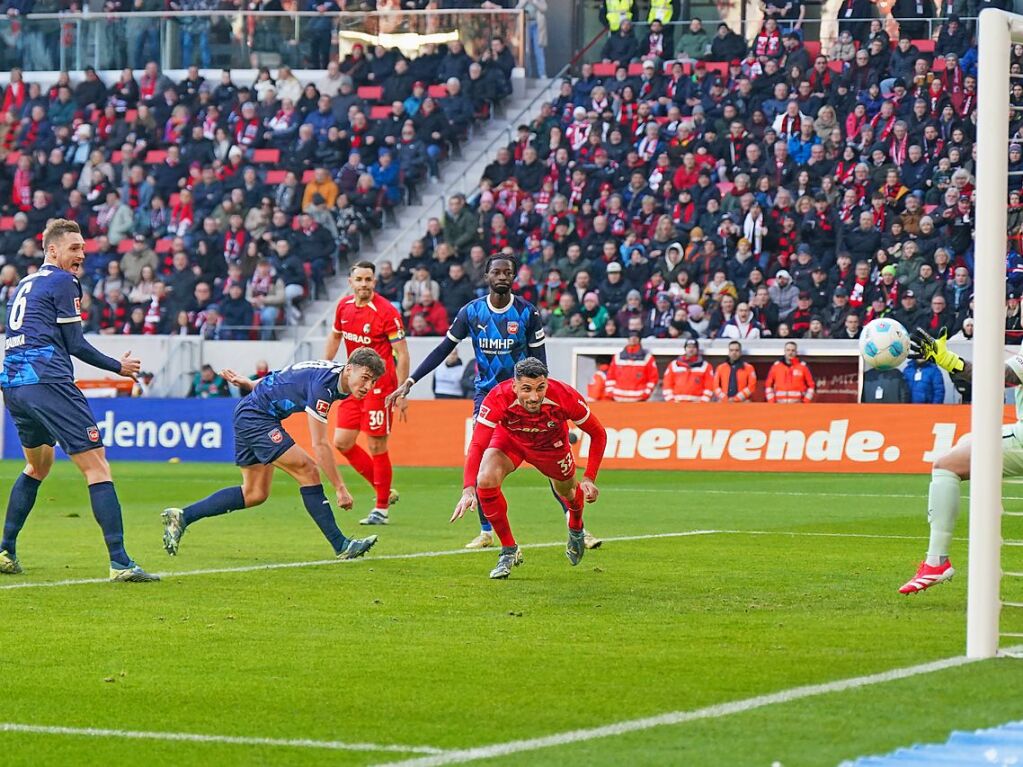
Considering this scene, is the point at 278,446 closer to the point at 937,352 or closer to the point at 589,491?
the point at 589,491

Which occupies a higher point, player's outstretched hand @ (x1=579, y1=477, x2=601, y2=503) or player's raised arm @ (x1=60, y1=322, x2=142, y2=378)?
player's raised arm @ (x1=60, y1=322, x2=142, y2=378)

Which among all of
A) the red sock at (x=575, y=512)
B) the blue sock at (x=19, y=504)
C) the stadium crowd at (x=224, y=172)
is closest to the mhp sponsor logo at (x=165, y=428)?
the stadium crowd at (x=224, y=172)

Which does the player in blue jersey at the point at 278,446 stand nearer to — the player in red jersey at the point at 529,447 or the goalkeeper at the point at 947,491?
the player in red jersey at the point at 529,447

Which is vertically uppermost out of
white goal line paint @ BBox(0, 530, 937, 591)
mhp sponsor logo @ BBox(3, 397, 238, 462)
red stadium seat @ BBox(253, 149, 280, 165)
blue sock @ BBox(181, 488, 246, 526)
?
red stadium seat @ BBox(253, 149, 280, 165)

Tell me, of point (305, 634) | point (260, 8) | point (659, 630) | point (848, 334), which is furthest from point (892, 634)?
point (260, 8)

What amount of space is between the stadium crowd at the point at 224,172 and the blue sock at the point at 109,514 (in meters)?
19.5

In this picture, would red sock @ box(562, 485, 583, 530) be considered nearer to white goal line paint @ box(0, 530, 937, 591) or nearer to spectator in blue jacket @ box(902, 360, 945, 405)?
white goal line paint @ box(0, 530, 937, 591)

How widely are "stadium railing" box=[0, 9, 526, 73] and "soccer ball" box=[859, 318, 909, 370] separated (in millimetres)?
24845

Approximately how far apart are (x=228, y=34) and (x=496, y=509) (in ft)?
85.2

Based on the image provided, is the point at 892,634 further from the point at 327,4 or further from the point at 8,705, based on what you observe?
the point at 327,4

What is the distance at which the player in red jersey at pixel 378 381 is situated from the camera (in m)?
16.3

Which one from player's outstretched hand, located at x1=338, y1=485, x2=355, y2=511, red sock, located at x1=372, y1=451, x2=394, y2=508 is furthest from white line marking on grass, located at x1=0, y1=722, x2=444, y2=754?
red sock, located at x1=372, y1=451, x2=394, y2=508

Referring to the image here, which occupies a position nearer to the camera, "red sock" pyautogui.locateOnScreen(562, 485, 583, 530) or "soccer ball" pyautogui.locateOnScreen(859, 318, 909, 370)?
"soccer ball" pyautogui.locateOnScreen(859, 318, 909, 370)

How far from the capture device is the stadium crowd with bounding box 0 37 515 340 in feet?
104
